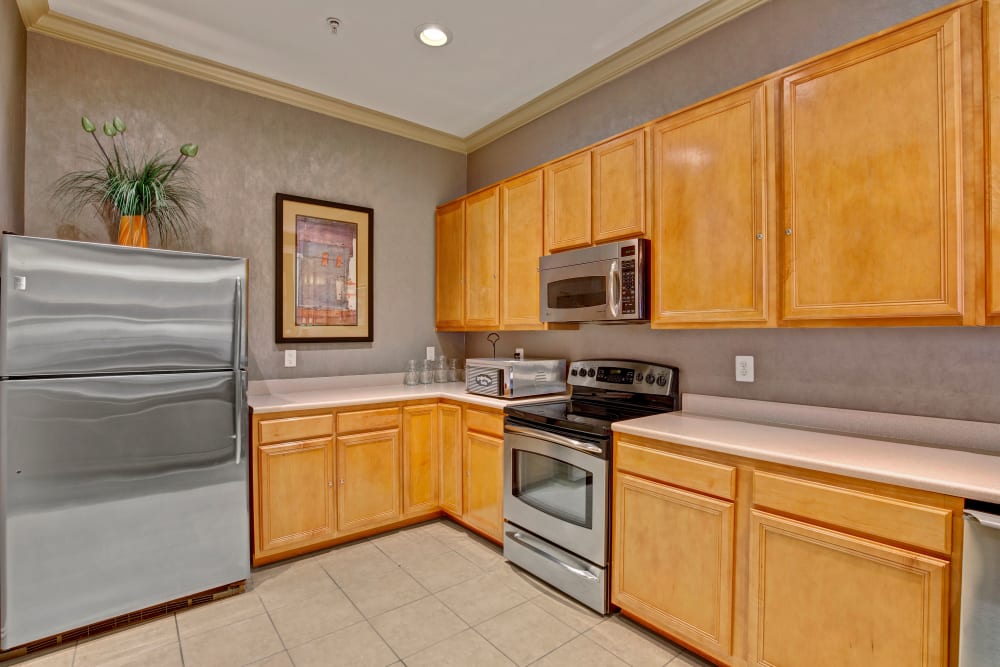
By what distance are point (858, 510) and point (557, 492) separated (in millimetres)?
1271

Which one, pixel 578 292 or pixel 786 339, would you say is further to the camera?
pixel 578 292

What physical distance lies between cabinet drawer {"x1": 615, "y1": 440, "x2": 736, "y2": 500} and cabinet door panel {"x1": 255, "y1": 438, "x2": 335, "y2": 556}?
1685 mm

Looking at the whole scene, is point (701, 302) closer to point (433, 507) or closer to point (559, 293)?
point (559, 293)

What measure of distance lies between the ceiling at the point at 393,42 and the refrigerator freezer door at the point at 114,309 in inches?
51.7

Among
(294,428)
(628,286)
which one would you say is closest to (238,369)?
(294,428)

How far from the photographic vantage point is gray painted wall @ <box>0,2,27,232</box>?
2043 mm

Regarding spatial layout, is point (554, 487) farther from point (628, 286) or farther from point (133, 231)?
point (133, 231)

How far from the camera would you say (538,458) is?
8.27 ft

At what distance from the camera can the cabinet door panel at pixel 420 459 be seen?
10.2ft

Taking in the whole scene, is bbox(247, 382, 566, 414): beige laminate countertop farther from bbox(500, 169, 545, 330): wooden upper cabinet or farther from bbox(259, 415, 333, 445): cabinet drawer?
bbox(500, 169, 545, 330): wooden upper cabinet

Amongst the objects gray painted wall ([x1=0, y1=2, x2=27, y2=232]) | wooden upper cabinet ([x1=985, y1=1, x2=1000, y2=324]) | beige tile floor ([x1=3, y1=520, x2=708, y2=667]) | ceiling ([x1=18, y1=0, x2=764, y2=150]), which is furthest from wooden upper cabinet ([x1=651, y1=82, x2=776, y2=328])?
gray painted wall ([x1=0, y1=2, x2=27, y2=232])

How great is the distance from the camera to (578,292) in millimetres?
2662

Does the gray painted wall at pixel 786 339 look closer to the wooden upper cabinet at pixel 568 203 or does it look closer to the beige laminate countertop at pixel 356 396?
the wooden upper cabinet at pixel 568 203

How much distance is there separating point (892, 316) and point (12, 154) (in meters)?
3.70
